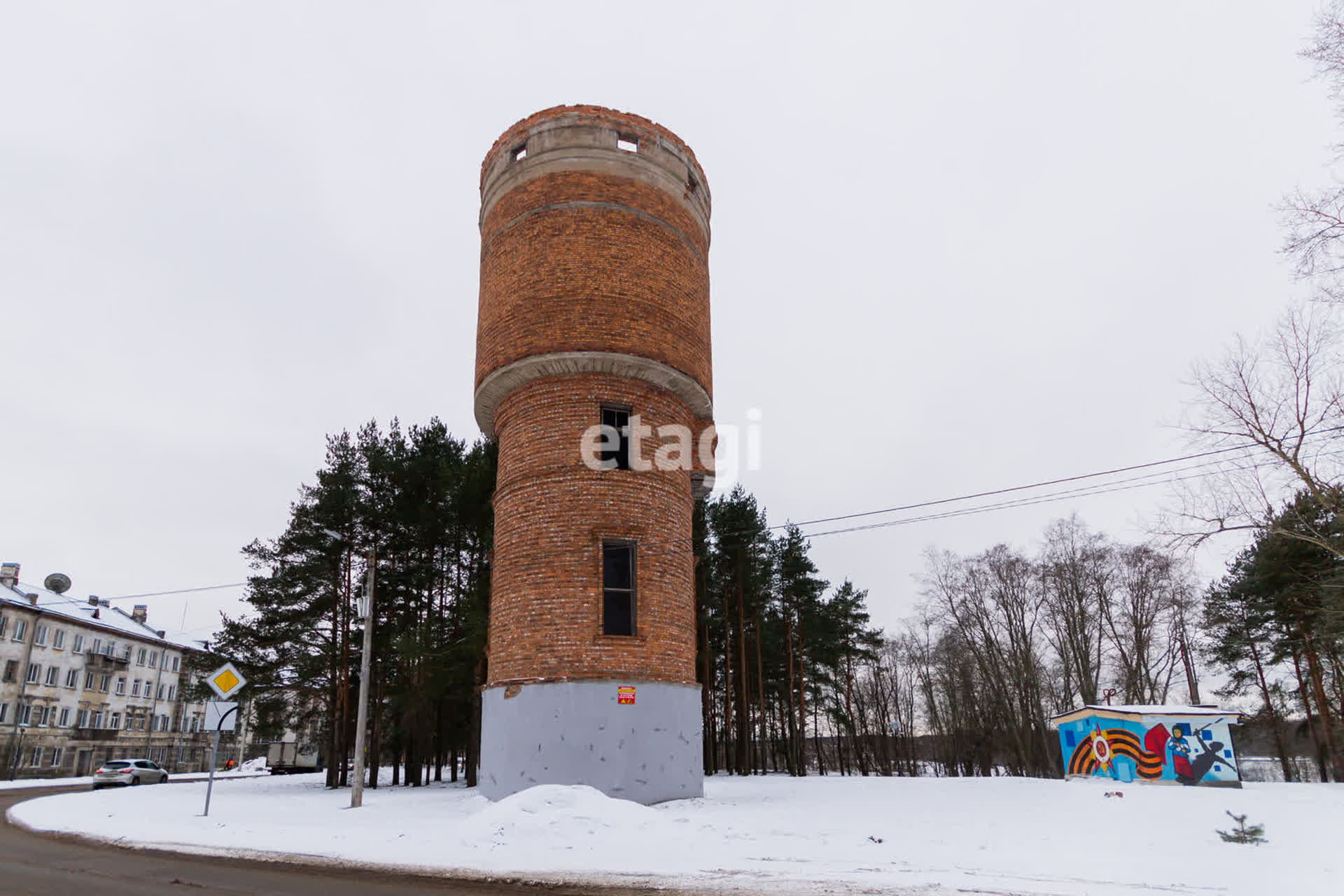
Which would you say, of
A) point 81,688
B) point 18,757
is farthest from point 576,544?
point 81,688

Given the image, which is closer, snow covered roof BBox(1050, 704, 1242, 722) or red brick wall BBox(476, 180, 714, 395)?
red brick wall BBox(476, 180, 714, 395)

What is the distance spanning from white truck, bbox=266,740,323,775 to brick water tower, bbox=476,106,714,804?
138ft

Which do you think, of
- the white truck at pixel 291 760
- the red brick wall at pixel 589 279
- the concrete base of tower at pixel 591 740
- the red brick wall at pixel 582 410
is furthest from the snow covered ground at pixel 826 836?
the white truck at pixel 291 760

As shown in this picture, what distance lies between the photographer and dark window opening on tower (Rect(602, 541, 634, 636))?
15.2 metres

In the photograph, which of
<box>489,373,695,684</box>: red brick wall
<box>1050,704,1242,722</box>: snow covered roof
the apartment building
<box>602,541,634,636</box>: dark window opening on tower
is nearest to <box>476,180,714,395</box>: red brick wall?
<box>489,373,695,684</box>: red brick wall

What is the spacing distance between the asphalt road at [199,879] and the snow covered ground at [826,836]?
1.89 ft

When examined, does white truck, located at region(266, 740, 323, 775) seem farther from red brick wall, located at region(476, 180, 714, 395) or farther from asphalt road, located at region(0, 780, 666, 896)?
red brick wall, located at region(476, 180, 714, 395)

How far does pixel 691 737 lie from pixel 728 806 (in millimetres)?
1463

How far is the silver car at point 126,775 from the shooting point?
3256cm

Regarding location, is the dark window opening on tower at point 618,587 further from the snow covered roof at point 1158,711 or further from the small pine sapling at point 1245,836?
the snow covered roof at point 1158,711

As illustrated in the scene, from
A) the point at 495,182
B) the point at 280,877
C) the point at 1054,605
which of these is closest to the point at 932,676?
the point at 1054,605

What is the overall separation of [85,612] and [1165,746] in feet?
207

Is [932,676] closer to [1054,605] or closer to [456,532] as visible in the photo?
[1054,605]

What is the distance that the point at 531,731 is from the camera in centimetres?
1426
